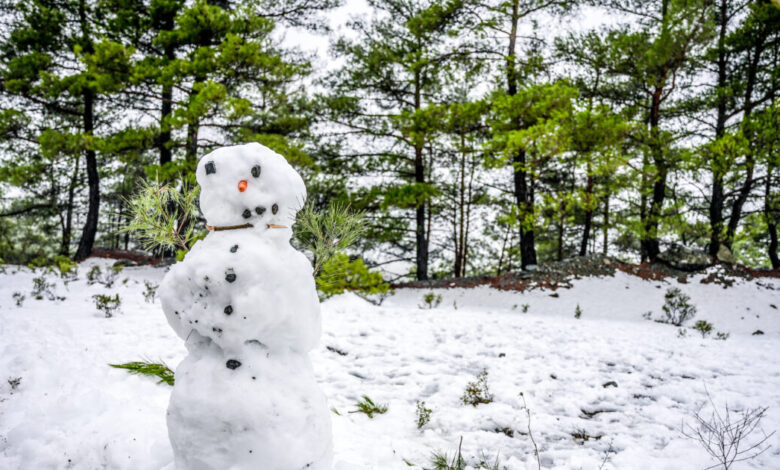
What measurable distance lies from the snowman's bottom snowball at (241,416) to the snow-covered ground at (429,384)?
685mm

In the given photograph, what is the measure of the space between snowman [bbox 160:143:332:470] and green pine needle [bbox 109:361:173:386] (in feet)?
4.38

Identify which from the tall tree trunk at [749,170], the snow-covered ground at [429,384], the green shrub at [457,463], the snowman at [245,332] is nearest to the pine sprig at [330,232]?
the snowman at [245,332]

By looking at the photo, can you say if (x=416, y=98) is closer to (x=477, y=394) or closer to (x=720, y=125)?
(x=720, y=125)

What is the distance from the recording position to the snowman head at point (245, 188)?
183 centimetres

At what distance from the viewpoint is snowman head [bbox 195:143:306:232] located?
1835 mm

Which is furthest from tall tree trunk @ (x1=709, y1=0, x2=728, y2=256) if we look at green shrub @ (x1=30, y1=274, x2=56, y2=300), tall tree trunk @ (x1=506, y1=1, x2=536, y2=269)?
green shrub @ (x1=30, y1=274, x2=56, y2=300)

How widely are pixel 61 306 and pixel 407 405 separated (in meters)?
4.64

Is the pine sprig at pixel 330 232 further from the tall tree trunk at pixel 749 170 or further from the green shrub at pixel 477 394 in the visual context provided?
the tall tree trunk at pixel 749 170

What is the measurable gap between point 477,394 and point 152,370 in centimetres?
277

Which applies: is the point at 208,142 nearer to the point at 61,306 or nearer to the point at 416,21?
the point at 61,306

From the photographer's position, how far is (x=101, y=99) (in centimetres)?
1015

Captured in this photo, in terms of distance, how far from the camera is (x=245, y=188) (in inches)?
72.1

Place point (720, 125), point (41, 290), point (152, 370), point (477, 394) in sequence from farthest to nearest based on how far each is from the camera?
1. point (720, 125)
2. point (41, 290)
3. point (477, 394)
4. point (152, 370)

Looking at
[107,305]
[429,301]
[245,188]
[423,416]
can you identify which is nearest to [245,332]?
[245,188]
